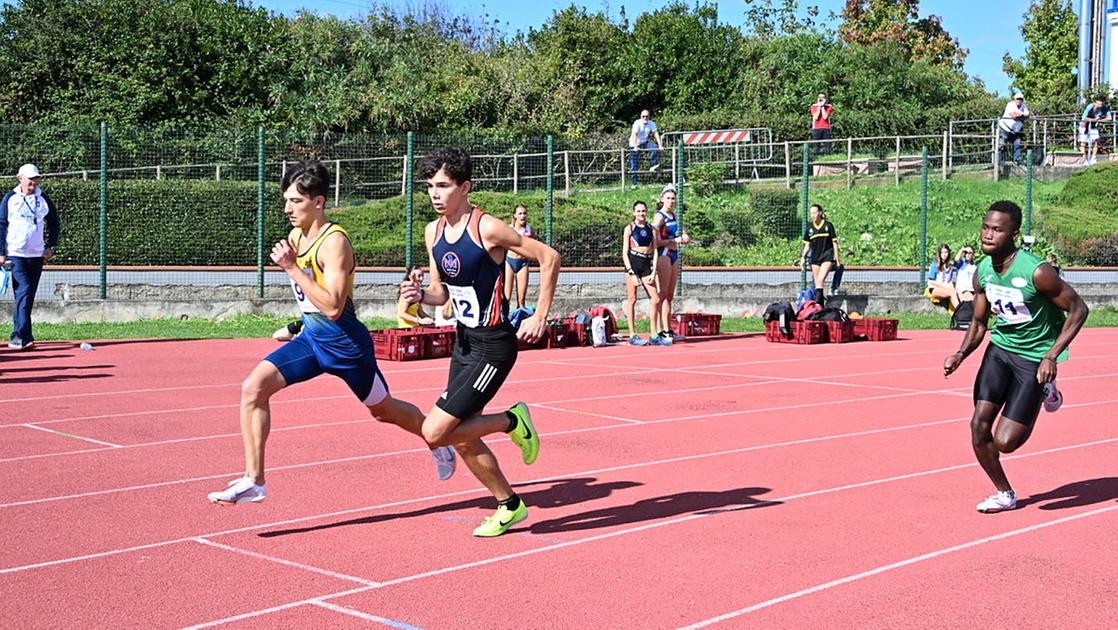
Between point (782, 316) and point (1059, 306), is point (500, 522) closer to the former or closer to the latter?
point (1059, 306)

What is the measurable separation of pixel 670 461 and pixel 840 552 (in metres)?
2.65

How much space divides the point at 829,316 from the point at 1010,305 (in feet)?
37.8

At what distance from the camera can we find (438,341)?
15.8m

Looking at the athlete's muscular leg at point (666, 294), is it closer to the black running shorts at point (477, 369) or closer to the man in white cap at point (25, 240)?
the man in white cap at point (25, 240)

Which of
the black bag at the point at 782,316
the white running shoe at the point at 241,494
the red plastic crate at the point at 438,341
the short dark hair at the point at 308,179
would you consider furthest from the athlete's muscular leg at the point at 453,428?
the black bag at the point at 782,316

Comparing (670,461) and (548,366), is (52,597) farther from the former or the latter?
(548,366)

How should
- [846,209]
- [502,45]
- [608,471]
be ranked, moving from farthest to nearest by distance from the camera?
1. [502,45]
2. [846,209]
3. [608,471]

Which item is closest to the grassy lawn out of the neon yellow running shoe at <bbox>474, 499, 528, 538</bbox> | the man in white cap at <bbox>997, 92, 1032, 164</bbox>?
the neon yellow running shoe at <bbox>474, 499, 528, 538</bbox>

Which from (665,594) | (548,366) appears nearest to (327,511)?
(665,594)

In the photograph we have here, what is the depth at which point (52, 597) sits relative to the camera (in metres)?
5.46

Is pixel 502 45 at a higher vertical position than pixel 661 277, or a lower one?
higher

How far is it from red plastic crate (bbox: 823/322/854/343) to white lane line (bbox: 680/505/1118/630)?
443 inches

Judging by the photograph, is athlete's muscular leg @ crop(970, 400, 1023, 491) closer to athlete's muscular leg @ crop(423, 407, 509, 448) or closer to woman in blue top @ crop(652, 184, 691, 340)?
athlete's muscular leg @ crop(423, 407, 509, 448)

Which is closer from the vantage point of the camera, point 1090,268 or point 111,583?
point 111,583
